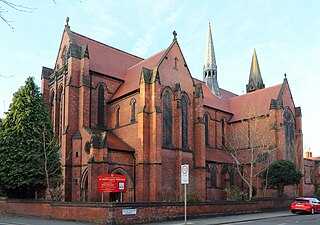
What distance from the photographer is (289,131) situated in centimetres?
4866

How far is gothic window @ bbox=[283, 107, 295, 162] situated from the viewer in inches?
1858

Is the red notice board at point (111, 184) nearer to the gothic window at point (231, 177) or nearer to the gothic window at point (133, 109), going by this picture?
the gothic window at point (133, 109)

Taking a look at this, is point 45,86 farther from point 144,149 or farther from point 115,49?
point 144,149

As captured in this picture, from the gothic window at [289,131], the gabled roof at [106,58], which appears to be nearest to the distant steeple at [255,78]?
the gothic window at [289,131]

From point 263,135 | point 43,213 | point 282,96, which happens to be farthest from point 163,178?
point 282,96

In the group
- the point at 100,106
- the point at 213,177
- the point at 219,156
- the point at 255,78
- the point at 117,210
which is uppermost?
the point at 255,78

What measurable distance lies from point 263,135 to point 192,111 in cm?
1288

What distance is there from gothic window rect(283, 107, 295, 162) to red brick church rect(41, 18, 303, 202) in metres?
0.14

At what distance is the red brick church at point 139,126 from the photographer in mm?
32438

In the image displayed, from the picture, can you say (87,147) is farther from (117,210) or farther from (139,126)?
(117,210)

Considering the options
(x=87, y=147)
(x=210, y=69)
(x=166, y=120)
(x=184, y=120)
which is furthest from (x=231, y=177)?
(x=210, y=69)

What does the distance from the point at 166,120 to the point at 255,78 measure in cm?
3666

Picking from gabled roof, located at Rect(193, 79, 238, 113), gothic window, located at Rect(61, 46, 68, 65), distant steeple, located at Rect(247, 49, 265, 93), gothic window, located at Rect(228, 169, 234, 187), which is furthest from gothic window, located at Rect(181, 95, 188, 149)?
distant steeple, located at Rect(247, 49, 265, 93)

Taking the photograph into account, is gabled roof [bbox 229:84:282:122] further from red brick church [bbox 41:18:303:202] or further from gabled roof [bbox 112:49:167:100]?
gabled roof [bbox 112:49:167:100]
